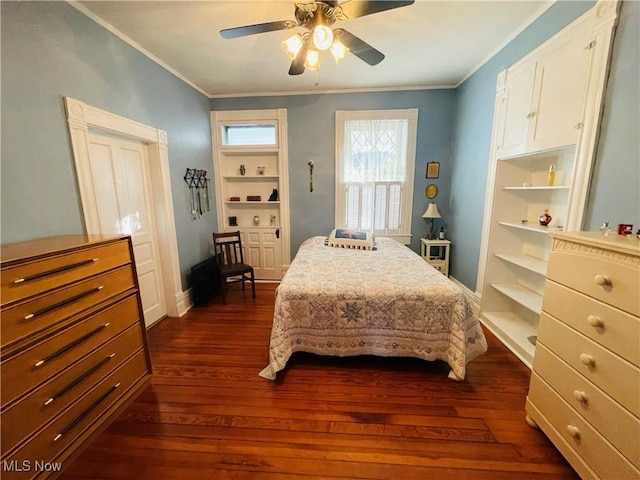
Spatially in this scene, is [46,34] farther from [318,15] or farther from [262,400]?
[262,400]

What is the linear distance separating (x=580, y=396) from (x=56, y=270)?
8.35 ft

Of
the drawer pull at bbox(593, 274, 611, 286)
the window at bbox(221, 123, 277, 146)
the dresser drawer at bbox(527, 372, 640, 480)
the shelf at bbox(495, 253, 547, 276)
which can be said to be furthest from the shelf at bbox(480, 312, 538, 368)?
the window at bbox(221, 123, 277, 146)

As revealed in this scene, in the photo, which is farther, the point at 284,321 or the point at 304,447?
the point at 284,321

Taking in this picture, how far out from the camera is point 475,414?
1.61 metres

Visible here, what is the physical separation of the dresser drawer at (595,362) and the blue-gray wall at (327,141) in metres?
2.54

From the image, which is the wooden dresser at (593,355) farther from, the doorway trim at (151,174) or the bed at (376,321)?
the doorway trim at (151,174)

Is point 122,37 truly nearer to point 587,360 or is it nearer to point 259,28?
point 259,28

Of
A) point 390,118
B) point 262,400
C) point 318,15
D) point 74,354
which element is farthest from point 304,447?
point 390,118

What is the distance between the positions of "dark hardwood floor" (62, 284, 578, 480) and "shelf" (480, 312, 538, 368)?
93 mm

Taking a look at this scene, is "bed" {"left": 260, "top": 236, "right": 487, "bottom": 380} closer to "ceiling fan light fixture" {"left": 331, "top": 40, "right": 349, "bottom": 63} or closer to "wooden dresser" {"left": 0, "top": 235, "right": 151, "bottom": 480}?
"wooden dresser" {"left": 0, "top": 235, "right": 151, "bottom": 480}

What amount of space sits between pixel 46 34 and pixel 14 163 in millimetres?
884

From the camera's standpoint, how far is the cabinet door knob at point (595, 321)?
1.08m

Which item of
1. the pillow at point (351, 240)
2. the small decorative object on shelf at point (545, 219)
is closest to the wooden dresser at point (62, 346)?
the pillow at point (351, 240)

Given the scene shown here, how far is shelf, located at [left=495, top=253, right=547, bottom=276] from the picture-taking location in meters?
2.10
